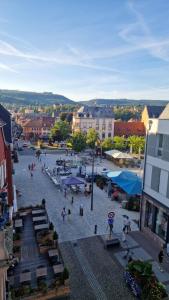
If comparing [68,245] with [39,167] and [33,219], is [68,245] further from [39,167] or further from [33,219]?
[39,167]

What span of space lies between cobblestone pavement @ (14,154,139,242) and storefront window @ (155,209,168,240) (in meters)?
3.02

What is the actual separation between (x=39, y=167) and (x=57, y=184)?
14.6 m

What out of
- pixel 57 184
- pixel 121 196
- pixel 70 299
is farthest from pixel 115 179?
pixel 70 299

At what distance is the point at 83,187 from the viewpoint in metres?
35.8

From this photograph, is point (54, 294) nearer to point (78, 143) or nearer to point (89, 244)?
point (89, 244)

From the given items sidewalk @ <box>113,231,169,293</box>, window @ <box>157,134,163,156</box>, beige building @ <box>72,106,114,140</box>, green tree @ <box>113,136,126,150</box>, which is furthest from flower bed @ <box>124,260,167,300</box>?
beige building @ <box>72,106,114,140</box>

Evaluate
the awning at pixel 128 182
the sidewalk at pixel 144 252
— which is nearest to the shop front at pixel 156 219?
the sidewalk at pixel 144 252

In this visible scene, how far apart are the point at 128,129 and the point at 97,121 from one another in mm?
11317

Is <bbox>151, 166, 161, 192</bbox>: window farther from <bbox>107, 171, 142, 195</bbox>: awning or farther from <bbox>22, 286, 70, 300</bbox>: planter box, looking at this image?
<bbox>22, 286, 70, 300</bbox>: planter box

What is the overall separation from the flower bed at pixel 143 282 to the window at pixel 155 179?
7559mm

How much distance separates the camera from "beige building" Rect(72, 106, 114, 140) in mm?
92125

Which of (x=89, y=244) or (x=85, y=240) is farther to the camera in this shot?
(x=85, y=240)

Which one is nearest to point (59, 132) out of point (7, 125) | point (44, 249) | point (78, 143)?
point (78, 143)

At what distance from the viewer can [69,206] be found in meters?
28.4
